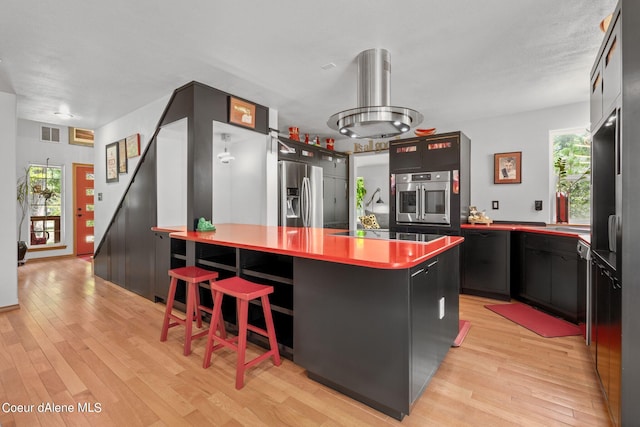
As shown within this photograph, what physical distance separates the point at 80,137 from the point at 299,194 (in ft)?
17.6

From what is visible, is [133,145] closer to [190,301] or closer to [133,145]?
[133,145]

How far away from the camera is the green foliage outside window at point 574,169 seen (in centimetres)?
399

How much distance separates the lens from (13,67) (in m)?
2.98

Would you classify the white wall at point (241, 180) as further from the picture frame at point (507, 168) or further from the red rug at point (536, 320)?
the picture frame at point (507, 168)

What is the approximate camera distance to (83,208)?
683 cm

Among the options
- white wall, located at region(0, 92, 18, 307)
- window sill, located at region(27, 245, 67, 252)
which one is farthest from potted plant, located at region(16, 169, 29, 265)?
white wall, located at region(0, 92, 18, 307)

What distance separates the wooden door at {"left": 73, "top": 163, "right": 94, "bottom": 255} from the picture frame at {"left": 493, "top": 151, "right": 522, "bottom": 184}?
26.6 ft

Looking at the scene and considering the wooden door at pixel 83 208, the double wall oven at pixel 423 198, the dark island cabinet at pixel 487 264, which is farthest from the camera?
the wooden door at pixel 83 208

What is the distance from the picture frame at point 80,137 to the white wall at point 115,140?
1948mm

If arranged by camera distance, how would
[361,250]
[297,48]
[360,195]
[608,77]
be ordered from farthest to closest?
[360,195]
[297,48]
[361,250]
[608,77]

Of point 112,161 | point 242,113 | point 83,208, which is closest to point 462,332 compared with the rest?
point 242,113

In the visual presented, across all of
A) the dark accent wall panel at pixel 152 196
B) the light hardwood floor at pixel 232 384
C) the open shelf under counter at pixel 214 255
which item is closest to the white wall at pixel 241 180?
the dark accent wall panel at pixel 152 196

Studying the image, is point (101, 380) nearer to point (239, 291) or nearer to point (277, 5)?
point (239, 291)

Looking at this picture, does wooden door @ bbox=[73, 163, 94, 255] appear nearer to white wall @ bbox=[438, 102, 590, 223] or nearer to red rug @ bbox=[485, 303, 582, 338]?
white wall @ bbox=[438, 102, 590, 223]
